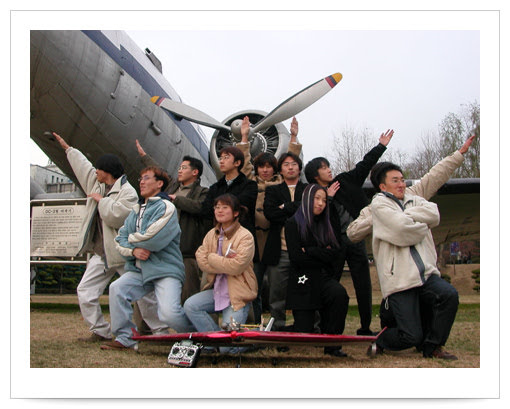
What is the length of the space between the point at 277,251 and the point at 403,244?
1.19 m

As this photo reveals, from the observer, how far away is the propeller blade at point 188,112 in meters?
9.40

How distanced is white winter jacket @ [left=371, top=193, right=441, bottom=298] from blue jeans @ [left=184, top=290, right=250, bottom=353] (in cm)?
118

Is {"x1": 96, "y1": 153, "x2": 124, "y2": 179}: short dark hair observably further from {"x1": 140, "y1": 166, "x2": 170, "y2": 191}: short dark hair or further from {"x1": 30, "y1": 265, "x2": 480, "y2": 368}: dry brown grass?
{"x1": 30, "y1": 265, "x2": 480, "y2": 368}: dry brown grass

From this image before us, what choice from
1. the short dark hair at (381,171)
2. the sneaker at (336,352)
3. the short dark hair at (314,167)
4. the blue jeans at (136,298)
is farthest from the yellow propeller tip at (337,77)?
the sneaker at (336,352)

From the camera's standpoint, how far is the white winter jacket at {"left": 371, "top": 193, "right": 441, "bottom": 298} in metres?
3.94

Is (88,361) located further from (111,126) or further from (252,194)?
(111,126)

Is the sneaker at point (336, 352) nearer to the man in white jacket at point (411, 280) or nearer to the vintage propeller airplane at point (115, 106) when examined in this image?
the man in white jacket at point (411, 280)

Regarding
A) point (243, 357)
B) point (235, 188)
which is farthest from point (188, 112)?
point (243, 357)

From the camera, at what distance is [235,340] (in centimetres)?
334

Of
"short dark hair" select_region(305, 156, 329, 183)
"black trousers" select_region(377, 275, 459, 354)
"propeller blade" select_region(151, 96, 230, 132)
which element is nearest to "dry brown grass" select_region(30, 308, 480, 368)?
"black trousers" select_region(377, 275, 459, 354)

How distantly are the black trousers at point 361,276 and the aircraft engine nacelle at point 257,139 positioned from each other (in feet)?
17.6
